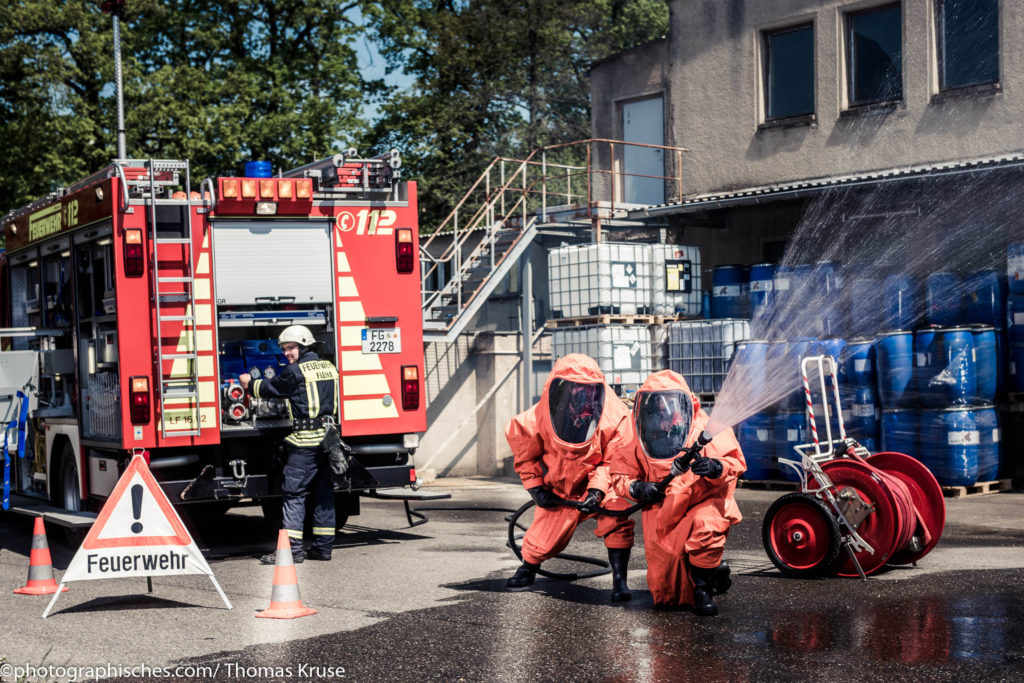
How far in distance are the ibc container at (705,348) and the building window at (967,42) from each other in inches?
194

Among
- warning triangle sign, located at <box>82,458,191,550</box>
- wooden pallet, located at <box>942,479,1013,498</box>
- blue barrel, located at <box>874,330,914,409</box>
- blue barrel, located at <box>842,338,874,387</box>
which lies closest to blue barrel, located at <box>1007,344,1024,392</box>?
wooden pallet, located at <box>942,479,1013,498</box>

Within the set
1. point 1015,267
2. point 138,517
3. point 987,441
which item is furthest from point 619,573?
point 1015,267

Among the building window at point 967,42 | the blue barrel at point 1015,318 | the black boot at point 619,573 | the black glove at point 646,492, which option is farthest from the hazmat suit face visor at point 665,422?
the building window at point 967,42

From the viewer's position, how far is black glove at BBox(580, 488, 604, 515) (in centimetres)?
840

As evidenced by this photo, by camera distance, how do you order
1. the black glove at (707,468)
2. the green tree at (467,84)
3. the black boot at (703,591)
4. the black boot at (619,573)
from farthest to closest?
A: 1. the green tree at (467,84)
2. the black boot at (619,573)
3. the black boot at (703,591)
4. the black glove at (707,468)

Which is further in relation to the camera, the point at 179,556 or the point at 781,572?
the point at 781,572

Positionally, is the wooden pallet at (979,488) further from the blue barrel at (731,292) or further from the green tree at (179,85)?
the green tree at (179,85)

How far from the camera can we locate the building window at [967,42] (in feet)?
57.4

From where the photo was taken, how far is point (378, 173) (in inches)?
437

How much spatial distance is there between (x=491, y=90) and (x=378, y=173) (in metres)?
23.8

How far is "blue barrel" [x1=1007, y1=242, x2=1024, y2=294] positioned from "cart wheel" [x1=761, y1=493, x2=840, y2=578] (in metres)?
6.65

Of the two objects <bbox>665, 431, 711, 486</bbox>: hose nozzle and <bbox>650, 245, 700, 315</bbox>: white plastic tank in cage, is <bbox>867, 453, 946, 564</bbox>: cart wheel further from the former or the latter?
<bbox>650, 245, 700, 315</bbox>: white plastic tank in cage

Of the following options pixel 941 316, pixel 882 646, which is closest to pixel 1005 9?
pixel 941 316

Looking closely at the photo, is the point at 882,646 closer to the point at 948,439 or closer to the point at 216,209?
the point at 216,209
